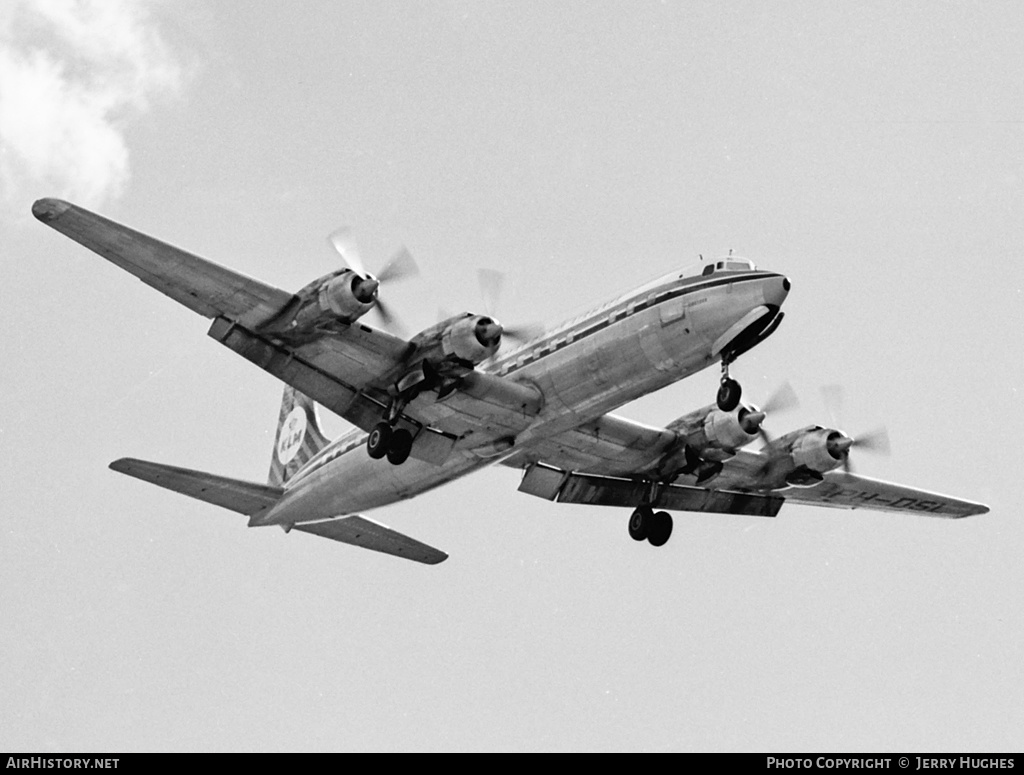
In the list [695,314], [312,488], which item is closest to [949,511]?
[695,314]

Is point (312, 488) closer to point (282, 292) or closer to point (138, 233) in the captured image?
point (282, 292)

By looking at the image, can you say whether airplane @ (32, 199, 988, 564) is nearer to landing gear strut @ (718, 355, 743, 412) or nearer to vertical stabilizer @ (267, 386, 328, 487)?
landing gear strut @ (718, 355, 743, 412)

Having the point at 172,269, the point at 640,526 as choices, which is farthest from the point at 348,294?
the point at 640,526

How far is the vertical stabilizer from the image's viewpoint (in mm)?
40156

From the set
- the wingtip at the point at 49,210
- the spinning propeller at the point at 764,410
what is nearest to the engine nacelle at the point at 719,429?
the spinning propeller at the point at 764,410

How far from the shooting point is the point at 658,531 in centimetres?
3562

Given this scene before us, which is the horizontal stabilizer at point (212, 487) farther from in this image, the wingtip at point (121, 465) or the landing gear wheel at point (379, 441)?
the landing gear wheel at point (379, 441)

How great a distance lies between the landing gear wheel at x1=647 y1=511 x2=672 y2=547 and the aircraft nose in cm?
935

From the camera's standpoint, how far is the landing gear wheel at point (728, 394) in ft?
94.3

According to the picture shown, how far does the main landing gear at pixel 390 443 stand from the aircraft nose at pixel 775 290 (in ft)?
28.1

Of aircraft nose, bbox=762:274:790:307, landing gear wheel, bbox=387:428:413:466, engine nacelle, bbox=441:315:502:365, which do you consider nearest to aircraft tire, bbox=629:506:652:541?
landing gear wheel, bbox=387:428:413:466

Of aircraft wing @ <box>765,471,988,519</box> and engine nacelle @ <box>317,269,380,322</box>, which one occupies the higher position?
aircraft wing @ <box>765,471,988,519</box>

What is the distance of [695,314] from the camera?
28406 millimetres
